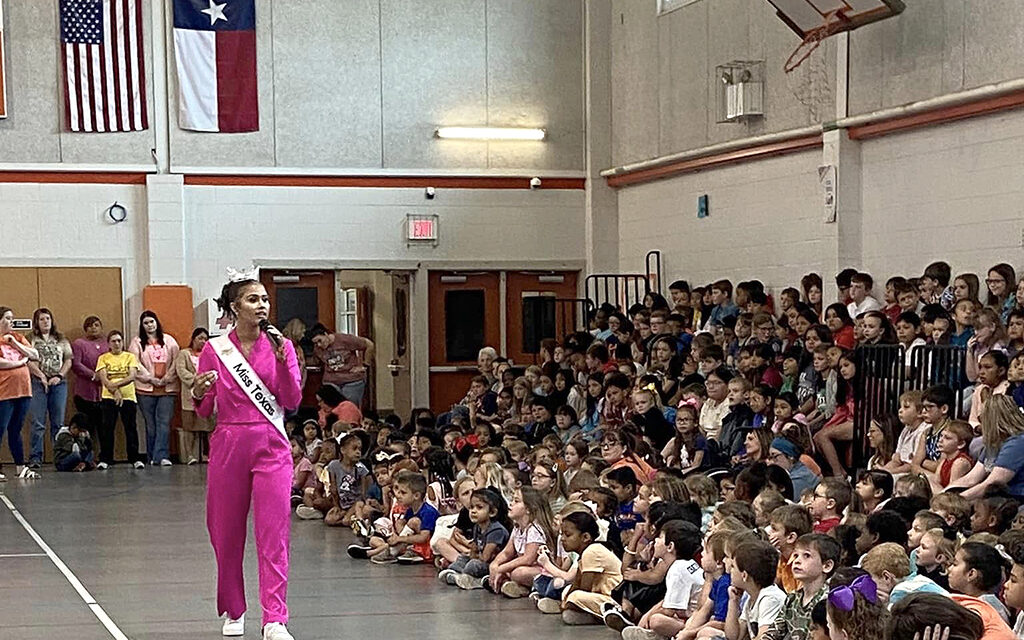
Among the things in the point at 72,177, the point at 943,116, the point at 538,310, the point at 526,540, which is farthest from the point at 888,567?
the point at 72,177

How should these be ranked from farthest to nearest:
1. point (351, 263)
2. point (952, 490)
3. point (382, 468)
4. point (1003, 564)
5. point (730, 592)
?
point (351, 263) → point (382, 468) → point (952, 490) → point (730, 592) → point (1003, 564)

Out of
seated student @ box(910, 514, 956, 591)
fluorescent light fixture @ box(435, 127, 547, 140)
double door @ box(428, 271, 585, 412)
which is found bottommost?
seated student @ box(910, 514, 956, 591)

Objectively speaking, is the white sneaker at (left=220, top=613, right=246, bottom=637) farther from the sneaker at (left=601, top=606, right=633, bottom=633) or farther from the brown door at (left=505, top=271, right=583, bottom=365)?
the brown door at (left=505, top=271, right=583, bottom=365)

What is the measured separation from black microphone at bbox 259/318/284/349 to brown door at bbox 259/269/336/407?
1078 cm

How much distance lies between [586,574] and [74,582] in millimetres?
3414

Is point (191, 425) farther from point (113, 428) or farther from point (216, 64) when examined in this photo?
point (216, 64)

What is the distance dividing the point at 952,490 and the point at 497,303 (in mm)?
10750

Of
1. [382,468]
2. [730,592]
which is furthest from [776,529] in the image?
[382,468]

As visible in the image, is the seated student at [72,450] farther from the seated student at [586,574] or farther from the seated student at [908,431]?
the seated student at [908,431]

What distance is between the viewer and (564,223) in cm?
1881

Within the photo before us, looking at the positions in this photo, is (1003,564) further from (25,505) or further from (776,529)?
(25,505)

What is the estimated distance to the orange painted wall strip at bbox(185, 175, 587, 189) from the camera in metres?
17.8

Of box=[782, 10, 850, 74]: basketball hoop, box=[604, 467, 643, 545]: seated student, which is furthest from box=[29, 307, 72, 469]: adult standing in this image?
box=[604, 467, 643, 545]: seated student

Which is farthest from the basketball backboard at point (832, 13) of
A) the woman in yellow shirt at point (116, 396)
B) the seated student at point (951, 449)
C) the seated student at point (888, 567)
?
the woman in yellow shirt at point (116, 396)
